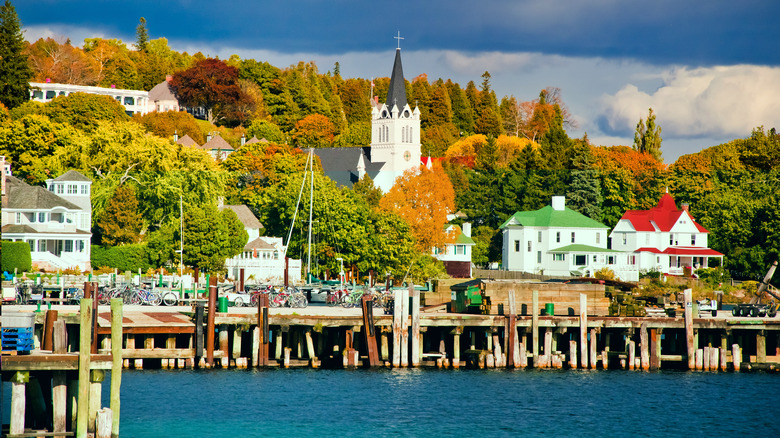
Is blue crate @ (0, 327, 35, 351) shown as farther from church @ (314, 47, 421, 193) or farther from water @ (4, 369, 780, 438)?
church @ (314, 47, 421, 193)

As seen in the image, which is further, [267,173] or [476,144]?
[476,144]

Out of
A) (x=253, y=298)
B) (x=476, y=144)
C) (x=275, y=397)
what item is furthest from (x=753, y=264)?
(x=476, y=144)

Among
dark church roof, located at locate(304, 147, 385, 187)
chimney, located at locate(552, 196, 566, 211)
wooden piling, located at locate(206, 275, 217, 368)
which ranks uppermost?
dark church roof, located at locate(304, 147, 385, 187)

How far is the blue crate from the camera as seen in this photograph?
29.2 m

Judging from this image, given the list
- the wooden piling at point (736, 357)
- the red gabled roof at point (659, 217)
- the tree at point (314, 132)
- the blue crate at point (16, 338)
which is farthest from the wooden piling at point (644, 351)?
the tree at point (314, 132)

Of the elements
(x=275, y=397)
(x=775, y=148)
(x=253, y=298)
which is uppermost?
(x=775, y=148)

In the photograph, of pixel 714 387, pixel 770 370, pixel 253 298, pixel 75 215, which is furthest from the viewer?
pixel 75 215

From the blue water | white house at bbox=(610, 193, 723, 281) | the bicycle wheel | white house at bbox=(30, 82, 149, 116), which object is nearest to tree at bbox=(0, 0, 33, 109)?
white house at bbox=(30, 82, 149, 116)

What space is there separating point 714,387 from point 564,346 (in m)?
Result: 9.30

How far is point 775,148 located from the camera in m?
120

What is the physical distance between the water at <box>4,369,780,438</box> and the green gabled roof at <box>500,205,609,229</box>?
184 ft

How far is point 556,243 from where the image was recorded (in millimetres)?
105438

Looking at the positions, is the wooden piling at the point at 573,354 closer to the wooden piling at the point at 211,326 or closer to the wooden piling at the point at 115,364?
the wooden piling at the point at 211,326

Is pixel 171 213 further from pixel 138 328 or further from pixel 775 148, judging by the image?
pixel 775 148
